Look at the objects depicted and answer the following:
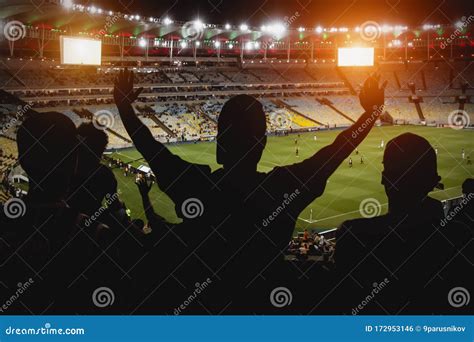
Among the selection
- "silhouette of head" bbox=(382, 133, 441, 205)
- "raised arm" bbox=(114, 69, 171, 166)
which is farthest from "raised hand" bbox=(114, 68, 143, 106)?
"silhouette of head" bbox=(382, 133, 441, 205)

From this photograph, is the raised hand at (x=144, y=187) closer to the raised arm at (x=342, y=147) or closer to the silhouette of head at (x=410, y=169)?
the raised arm at (x=342, y=147)

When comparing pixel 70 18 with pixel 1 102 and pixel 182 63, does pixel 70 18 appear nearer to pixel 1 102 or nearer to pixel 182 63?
pixel 1 102

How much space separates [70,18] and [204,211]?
55921 mm

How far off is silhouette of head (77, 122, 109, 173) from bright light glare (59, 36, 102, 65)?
3293cm

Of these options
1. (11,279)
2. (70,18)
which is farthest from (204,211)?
(70,18)

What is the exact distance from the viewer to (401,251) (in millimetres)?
2818

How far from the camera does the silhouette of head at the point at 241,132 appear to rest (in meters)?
2.91

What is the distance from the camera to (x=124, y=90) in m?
3.20

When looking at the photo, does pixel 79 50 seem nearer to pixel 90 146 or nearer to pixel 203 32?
pixel 90 146

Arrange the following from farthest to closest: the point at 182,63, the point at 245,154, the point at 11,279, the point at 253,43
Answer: the point at 253,43
the point at 182,63
the point at 245,154
the point at 11,279

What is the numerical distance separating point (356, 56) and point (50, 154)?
169 ft

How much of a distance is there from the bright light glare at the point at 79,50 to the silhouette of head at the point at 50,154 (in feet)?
113

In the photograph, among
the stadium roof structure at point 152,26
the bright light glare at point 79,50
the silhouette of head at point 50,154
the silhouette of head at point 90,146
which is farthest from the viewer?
the stadium roof structure at point 152,26

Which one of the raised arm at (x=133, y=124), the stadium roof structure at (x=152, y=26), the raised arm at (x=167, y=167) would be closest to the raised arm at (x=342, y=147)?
the raised arm at (x=167, y=167)
